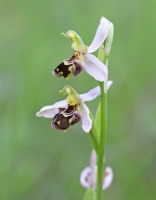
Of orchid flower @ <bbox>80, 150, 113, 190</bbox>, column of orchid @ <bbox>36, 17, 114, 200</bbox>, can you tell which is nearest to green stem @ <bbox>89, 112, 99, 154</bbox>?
column of orchid @ <bbox>36, 17, 114, 200</bbox>

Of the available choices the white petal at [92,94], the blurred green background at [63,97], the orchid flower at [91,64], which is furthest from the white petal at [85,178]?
the orchid flower at [91,64]

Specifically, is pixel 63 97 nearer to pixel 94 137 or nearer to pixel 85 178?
pixel 85 178

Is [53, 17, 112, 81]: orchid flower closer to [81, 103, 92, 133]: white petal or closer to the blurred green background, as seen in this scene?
[81, 103, 92, 133]: white petal

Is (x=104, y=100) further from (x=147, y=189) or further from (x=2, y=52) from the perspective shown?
(x=2, y=52)

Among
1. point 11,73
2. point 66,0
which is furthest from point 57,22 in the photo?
point 11,73

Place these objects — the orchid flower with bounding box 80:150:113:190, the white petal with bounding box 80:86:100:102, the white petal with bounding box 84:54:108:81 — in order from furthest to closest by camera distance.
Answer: the orchid flower with bounding box 80:150:113:190 < the white petal with bounding box 80:86:100:102 < the white petal with bounding box 84:54:108:81

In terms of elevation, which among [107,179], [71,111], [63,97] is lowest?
[107,179]

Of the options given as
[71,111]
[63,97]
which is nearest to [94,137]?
[71,111]
